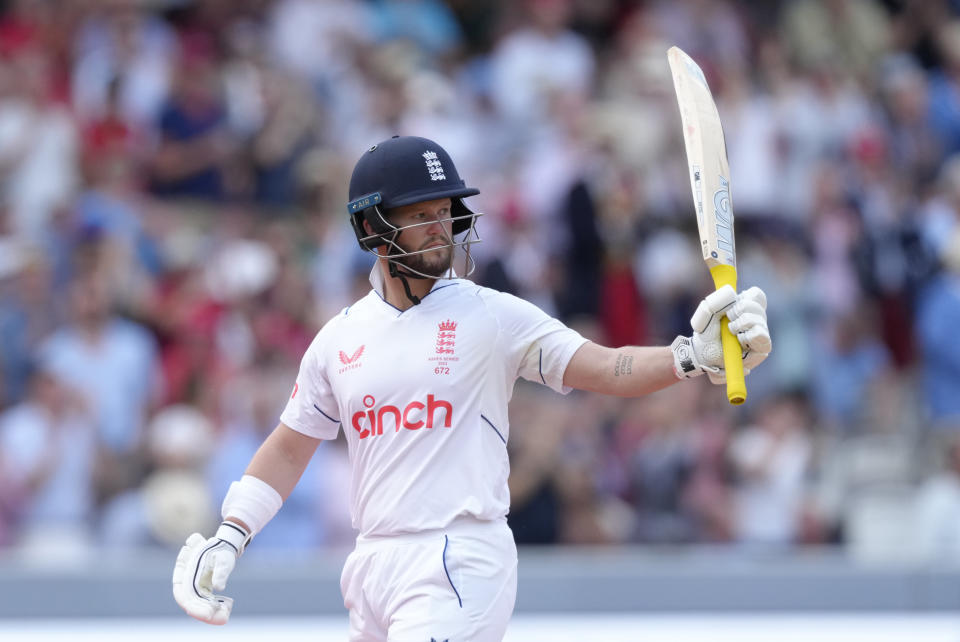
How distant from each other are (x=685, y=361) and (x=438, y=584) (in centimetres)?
100

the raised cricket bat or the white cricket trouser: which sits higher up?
the raised cricket bat

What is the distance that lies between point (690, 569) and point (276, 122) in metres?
4.80

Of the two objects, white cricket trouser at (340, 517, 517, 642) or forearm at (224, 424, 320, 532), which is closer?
white cricket trouser at (340, 517, 517, 642)

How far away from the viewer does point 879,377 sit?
10.3 m

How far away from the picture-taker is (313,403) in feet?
15.8

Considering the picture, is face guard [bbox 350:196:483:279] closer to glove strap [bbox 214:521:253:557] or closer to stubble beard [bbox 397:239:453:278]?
stubble beard [bbox 397:239:453:278]

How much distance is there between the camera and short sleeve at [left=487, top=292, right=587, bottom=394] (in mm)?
4602

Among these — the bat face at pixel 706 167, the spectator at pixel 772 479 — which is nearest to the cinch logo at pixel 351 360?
the bat face at pixel 706 167

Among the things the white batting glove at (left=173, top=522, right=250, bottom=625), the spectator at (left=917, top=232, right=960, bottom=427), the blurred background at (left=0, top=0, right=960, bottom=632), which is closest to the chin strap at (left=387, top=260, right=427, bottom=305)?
the white batting glove at (left=173, top=522, right=250, bottom=625)

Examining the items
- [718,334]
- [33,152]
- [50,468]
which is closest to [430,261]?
[718,334]

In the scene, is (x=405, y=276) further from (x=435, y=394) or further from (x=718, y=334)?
(x=718, y=334)

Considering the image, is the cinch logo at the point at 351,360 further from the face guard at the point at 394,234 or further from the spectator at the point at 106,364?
the spectator at the point at 106,364

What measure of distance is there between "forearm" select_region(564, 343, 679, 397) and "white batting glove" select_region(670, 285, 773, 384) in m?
0.07

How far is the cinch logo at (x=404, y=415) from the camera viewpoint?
4543 millimetres
